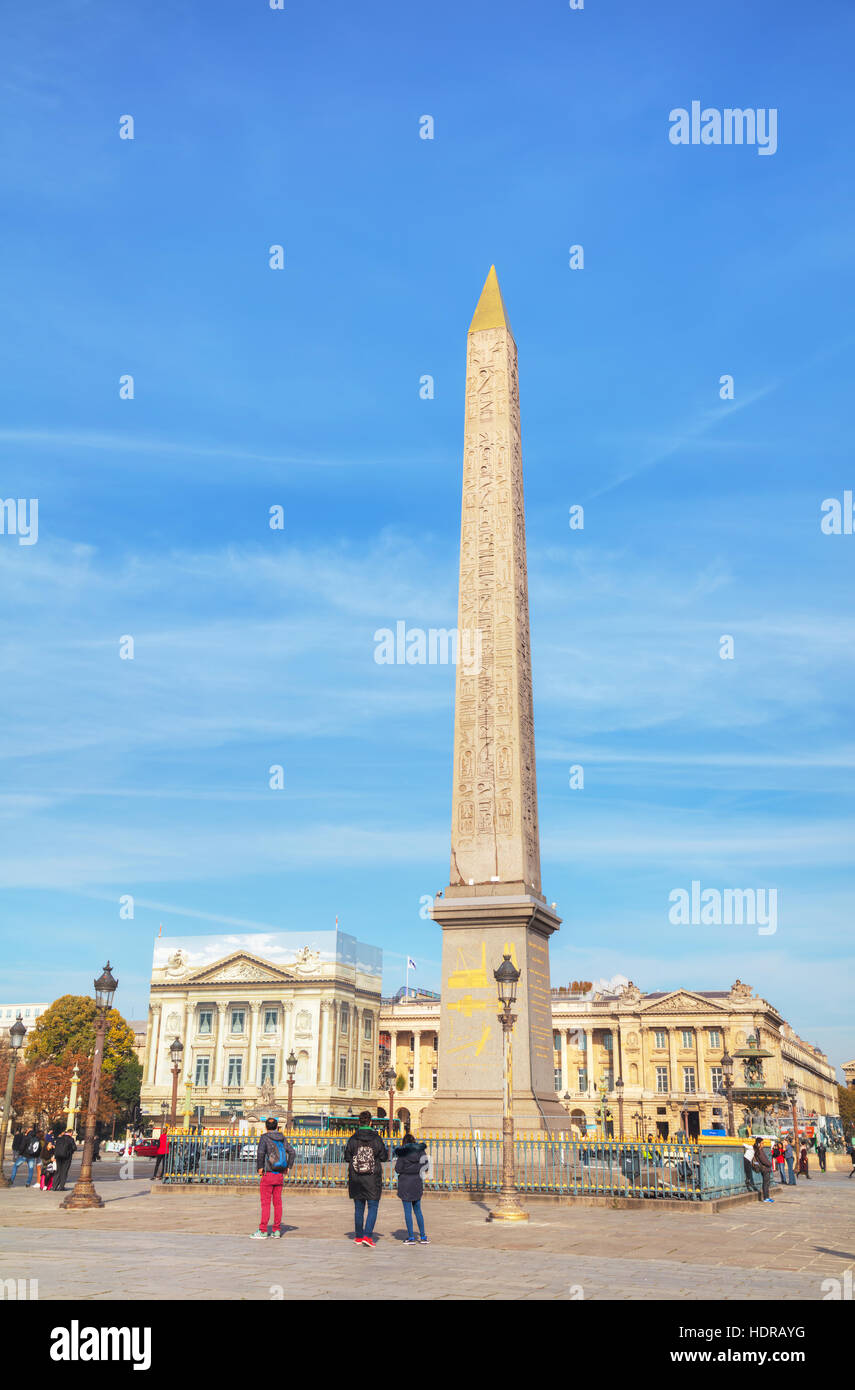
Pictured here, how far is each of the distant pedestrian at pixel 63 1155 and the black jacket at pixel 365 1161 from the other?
44.0 ft

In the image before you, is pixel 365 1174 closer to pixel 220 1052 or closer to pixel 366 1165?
pixel 366 1165

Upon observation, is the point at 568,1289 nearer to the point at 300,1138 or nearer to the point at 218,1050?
the point at 300,1138

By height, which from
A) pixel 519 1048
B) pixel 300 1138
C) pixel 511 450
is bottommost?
pixel 300 1138

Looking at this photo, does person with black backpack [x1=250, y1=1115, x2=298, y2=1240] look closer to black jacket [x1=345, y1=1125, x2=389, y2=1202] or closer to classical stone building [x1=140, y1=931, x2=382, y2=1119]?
black jacket [x1=345, y1=1125, x2=389, y2=1202]

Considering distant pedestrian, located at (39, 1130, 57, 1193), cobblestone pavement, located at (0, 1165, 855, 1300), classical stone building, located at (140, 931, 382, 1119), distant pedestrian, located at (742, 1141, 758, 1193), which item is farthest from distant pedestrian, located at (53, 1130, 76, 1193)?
classical stone building, located at (140, 931, 382, 1119)

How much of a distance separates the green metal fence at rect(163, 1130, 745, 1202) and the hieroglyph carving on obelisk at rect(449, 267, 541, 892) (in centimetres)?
536

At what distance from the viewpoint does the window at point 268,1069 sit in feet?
326

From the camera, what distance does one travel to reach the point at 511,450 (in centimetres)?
2841

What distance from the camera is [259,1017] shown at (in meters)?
103

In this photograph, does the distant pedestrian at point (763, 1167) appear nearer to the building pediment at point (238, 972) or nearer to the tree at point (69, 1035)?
the tree at point (69, 1035)

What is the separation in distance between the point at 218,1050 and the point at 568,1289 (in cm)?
9864

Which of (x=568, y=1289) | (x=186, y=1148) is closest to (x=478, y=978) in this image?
(x=186, y=1148)

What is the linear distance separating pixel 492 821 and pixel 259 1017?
271 feet

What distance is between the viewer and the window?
99.4 meters
